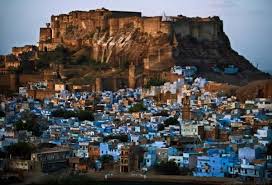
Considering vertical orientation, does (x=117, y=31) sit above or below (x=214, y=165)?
above

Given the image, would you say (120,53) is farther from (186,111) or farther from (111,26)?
(186,111)

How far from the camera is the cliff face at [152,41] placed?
95.6 ft

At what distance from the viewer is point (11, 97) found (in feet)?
87.5

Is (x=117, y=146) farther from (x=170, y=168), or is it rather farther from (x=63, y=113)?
(x=63, y=113)

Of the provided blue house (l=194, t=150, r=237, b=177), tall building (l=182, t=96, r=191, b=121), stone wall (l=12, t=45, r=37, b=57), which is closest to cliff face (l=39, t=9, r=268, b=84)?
stone wall (l=12, t=45, r=37, b=57)


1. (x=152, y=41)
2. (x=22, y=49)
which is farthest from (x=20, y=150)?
(x=22, y=49)

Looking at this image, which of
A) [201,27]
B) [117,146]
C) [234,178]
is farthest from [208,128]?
→ [201,27]

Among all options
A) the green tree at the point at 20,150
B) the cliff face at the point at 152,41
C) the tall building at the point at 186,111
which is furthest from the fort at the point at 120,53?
the green tree at the point at 20,150

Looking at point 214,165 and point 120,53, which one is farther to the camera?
point 120,53

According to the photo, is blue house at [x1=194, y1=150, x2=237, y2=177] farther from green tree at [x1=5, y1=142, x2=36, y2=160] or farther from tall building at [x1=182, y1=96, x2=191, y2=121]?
tall building at [x1=182, y1=96, x2=191, y2=121]

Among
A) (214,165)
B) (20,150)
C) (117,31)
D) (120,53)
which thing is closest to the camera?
(214,165)

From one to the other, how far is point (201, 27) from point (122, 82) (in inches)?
174

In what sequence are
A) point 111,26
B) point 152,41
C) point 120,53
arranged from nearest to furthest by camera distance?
point 152,41 < point 120,53 < point 111,26

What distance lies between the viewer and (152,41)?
29656mm
